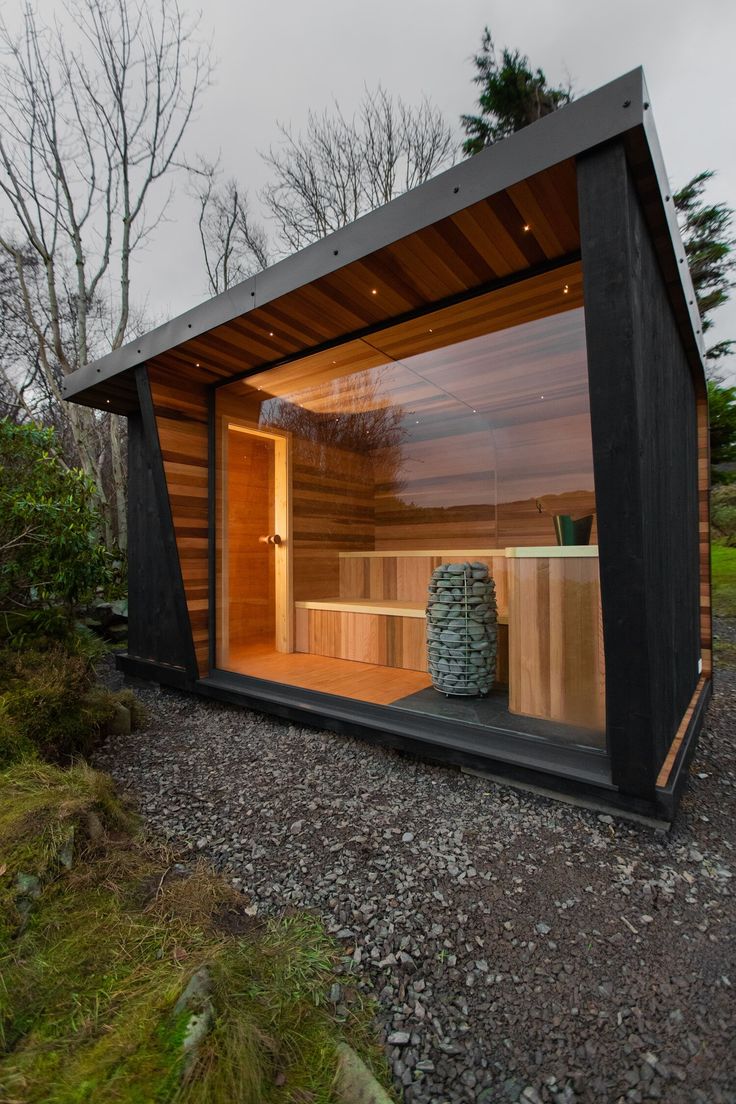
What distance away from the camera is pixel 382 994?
3.72 ft

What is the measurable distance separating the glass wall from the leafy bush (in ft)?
2.74

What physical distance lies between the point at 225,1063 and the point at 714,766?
2302 millimetres

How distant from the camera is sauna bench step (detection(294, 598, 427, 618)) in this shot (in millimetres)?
3408

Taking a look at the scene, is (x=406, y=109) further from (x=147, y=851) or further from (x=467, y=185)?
A: (x=147, y=851)

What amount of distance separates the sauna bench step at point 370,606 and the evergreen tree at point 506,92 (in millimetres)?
8388

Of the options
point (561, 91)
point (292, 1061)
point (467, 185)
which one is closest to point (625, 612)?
point (292, 1061)

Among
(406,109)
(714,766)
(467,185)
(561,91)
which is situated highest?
(561,91)

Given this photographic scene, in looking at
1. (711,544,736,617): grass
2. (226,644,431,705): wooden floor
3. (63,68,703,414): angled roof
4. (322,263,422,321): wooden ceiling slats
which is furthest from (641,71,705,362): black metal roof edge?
(711,544,736,617): grass

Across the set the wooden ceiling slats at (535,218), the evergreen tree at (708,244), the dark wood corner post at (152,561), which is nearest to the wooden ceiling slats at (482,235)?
the wooden ceiling slats at (535,218)

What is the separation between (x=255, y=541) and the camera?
12.5ft

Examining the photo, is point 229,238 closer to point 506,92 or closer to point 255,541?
point 506,92

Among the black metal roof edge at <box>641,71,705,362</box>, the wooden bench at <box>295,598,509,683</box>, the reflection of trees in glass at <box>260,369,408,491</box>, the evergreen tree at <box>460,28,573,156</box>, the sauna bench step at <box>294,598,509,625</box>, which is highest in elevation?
the evergreen tree at <box>460,28,573,156</box>

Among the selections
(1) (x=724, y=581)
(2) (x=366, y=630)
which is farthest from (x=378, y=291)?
(1) (x=724, y=581)

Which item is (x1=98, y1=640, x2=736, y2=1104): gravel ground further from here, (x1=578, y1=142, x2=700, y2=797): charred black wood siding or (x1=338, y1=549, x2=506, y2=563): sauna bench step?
(x1=338, y1=549, x2=506, y2=563): sauna bench step
